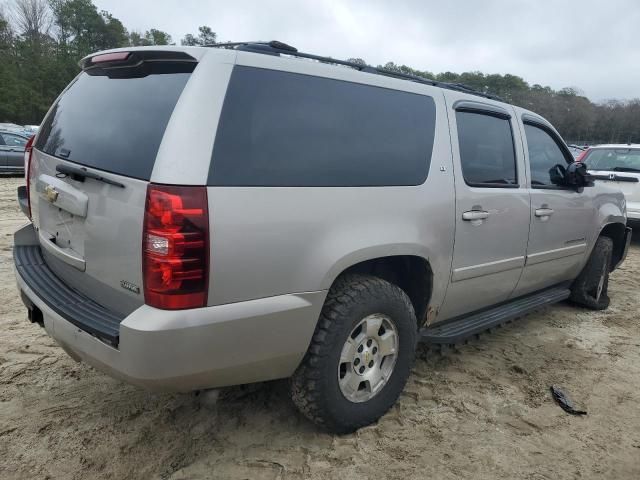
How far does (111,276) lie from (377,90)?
5.47 feet

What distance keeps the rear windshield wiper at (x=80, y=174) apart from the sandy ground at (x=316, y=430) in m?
1.35

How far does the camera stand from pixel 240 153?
2.03 m

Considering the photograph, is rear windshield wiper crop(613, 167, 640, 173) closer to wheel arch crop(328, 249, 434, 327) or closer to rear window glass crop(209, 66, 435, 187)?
rear window glass crop(209, 66, 435, 187)

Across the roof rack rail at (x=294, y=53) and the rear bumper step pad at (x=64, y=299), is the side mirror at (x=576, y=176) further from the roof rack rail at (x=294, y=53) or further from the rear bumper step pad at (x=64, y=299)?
the rear bumper step pad at (x=64, y=299)

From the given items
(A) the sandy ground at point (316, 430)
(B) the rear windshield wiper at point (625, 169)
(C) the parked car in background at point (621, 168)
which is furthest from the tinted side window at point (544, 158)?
(B) the rear windshield wiper at point (625, 169)

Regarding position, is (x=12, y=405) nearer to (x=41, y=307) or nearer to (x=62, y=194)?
(x=41, y=307)

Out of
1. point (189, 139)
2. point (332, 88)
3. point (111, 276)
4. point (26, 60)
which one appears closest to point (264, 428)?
point (111, 276)

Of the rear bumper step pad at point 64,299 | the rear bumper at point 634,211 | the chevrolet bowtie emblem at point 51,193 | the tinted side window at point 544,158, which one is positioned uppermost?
the tinted side window at point 544,158

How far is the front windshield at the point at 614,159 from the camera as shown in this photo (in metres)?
8.29

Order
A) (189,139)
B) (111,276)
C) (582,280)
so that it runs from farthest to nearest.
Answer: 1. (582,280)
2. (111,276)
3. (189,139)

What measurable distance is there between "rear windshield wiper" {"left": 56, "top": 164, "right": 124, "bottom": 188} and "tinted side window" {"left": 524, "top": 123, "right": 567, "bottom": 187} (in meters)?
2.98

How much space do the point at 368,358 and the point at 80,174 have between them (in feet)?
5.58

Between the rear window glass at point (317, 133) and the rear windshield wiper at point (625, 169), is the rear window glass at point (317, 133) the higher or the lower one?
the higher one

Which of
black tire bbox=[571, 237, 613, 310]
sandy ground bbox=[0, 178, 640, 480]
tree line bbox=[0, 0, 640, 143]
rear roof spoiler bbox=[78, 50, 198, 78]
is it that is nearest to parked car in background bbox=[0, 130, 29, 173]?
sandy ground bbox=[0, 178, 640, 480]
